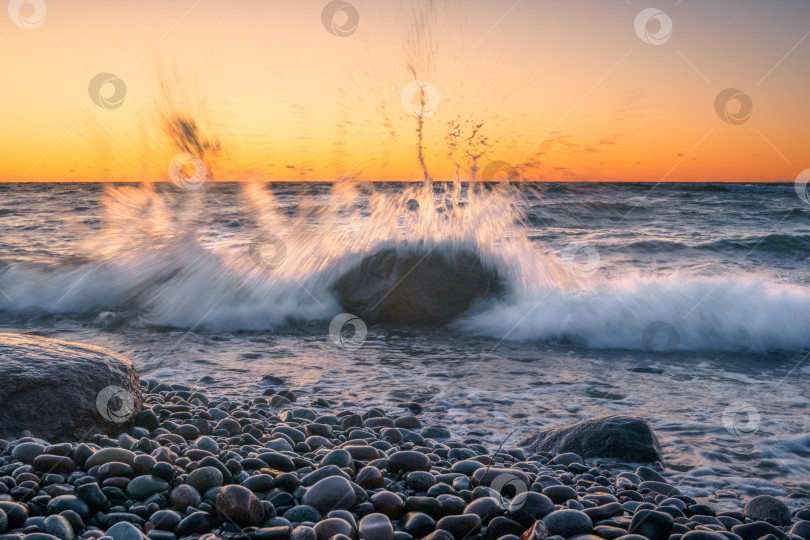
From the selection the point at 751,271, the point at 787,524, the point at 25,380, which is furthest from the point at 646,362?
the point at 751,271

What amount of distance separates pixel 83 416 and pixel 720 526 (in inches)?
118

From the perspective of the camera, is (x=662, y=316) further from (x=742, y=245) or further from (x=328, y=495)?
(x=742, y=245)

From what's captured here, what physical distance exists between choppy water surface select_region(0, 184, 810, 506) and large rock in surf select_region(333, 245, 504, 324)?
8.3 inches

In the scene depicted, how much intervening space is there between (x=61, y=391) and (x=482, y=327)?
4.50m

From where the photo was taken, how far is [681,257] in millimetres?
11352

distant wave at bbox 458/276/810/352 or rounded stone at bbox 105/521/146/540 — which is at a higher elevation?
distant wave at bbox 458/276/810/352

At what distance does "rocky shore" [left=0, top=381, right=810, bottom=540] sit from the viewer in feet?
6.03

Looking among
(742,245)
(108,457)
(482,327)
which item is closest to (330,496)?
(108,457)

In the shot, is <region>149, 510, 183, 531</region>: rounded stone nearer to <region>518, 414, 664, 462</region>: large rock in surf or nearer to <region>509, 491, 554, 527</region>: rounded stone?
<region>509, 491, 554, 527</region>: rounded stone

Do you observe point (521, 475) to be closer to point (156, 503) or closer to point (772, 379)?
point (156, 503)

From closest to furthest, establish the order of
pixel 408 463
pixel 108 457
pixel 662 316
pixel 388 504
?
pixel 388 504 → pixel 108 457 → pixel 408 463 → pixel 662 316

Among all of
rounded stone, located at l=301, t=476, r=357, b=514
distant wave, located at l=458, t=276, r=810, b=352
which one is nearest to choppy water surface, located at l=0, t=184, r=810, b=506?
distant wave, located at l=458, t=276, r=810, b=352

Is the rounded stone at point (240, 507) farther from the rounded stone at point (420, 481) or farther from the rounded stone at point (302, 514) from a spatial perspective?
the rounded stone at point (420, 481)

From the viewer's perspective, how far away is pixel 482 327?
6355mm
